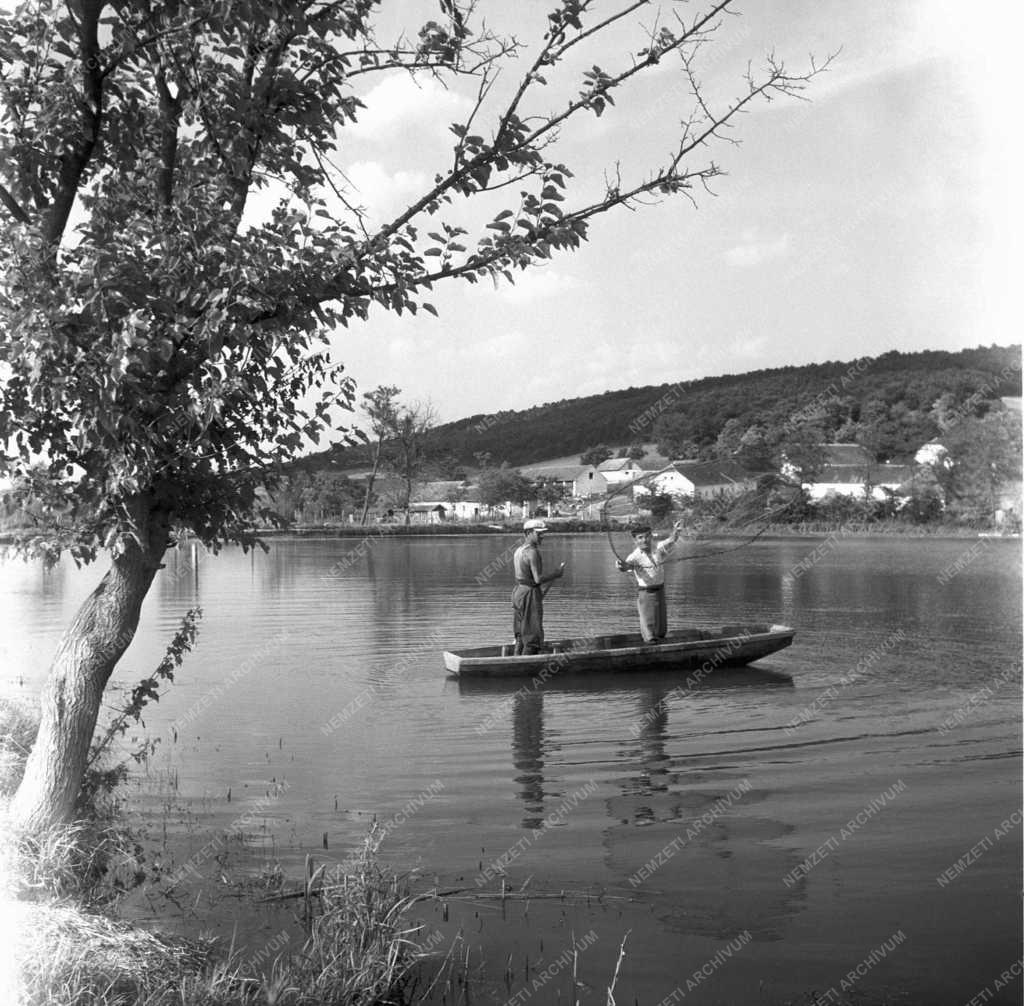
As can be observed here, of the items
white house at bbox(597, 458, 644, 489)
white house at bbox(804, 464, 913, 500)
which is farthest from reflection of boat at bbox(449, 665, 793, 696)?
white house at bbox(597, 458, 644, 489)

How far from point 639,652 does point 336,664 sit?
621cm

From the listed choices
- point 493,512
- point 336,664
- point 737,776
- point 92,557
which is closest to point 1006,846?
point 737,776

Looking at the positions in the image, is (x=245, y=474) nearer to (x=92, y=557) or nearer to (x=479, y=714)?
(x=92, y=557)

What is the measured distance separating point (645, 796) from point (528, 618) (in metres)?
7.15

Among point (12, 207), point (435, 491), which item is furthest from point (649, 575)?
point (435, 491)

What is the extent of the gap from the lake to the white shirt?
162 cm

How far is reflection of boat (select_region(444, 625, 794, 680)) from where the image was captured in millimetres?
17656

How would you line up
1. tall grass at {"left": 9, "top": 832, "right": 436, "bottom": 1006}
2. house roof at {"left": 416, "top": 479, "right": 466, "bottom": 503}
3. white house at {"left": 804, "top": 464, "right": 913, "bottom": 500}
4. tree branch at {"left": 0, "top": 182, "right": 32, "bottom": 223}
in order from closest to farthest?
1. tall grass at {"left": 9, "top": 832, "right": 436, "bottom": 1006}
2. tree branch at {"left": 0, "top": 182, "right": 32, "bottom": 223}
3. white house at {"left": 804, "top": 464, "right": 913, "bottom": 500}
4. house roof at {"left": 416, "top": 479, "right": 466, "bottom": 503}

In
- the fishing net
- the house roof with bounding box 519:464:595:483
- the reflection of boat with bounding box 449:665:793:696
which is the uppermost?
the house roof with bounding box 519:464:595:483

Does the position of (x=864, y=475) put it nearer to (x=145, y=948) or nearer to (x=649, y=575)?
(x=649, y=575)

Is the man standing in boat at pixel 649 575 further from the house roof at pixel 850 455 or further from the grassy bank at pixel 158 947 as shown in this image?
the house roof at pixel 850 455

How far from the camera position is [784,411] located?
11712cm

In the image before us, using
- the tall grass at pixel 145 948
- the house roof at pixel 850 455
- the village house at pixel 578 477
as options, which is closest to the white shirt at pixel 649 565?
the tall grass at pixel 145 948

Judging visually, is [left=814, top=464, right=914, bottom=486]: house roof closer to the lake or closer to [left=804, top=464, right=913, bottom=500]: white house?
[left=804, top=464, right=913, bottom=500]: white house
